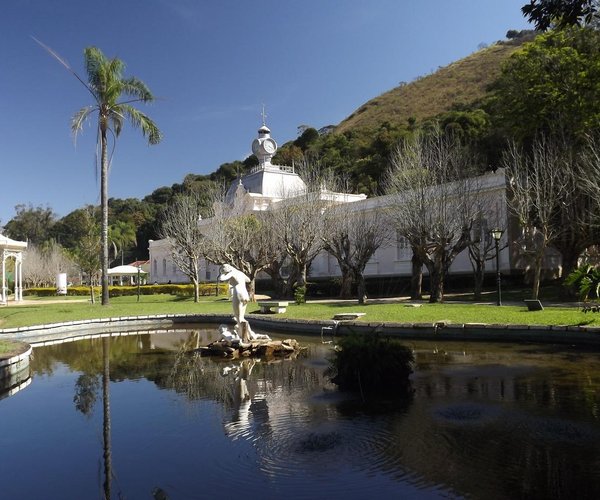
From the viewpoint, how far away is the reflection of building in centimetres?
3103

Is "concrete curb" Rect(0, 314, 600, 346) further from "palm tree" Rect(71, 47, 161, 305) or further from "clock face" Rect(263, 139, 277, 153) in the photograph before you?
"clock face" Rect(263, 139, 277, 153)

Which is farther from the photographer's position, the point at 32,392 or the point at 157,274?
the point at 157,274

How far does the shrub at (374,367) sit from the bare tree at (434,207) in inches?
628

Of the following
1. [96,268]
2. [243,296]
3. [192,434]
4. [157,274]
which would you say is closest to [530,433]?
[192,434]

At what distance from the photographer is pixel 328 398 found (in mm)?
8812

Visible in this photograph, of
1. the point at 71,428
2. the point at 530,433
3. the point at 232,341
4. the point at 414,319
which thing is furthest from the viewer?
the point at 414,319

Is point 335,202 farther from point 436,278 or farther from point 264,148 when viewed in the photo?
point 264,148

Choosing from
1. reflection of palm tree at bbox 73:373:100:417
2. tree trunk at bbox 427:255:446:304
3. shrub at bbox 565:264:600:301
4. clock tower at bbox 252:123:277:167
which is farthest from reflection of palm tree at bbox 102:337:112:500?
clock tower at bbox 252:123:277:167

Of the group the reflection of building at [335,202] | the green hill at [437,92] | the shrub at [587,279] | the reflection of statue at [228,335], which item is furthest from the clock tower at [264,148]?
the shrub at [587,279]

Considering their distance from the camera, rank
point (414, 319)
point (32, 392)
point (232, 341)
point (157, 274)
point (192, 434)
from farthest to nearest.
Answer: point (157, 274)
point (414, 319)
point (232, 341)
point (32, 392)
point (192, 434)

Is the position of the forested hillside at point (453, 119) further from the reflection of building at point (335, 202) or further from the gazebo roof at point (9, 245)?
the gazebo roof at point (9, 245)

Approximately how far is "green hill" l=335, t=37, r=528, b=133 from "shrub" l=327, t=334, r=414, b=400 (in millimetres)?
83581

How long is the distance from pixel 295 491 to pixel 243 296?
8.70 metres

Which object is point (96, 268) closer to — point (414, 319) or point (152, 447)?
point (414, 319)
